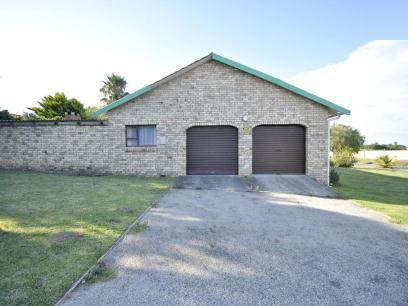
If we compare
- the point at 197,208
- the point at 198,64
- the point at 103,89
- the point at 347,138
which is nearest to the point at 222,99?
the point at 198,64

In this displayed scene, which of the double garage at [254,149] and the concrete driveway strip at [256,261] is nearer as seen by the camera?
the concrete driveway strip at [256,261]

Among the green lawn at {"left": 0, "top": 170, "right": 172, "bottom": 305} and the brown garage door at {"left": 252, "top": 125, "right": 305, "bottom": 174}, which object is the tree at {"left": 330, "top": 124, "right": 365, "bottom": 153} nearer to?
the brown garage door at {"left": 252, "top": 125, "right": 305, "bottom": 174}

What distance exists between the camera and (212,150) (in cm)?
1127

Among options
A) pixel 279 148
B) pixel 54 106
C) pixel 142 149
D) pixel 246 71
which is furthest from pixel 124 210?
pixel 54 106

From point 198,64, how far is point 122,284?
408 inches

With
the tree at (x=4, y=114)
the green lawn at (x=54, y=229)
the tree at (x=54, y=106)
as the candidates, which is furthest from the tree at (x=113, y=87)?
the green lawn at (x=54, y=229)

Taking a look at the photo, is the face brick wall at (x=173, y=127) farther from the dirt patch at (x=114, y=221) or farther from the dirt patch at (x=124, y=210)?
the dirt patch at (x=114, y=221)

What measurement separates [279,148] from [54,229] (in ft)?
32.4

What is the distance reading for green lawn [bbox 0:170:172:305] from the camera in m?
2.66

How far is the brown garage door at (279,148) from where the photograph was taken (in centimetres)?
1102

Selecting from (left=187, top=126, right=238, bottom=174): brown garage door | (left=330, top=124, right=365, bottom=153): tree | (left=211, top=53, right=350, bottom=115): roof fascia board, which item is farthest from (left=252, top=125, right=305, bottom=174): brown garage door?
(left=330, top=124, right=365, bottom=153): tree

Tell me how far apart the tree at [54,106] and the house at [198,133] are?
23.1 meters

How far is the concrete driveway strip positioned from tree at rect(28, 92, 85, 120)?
33.3 meters

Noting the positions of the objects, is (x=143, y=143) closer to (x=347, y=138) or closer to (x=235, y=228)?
(x=235, y=228)
